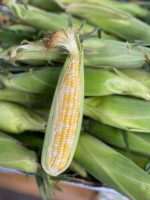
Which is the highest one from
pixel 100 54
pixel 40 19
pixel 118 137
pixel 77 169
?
pixel 40 19

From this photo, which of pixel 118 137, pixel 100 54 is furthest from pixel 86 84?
pixel 118 137

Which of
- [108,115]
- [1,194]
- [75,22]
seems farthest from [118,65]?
[1,194]

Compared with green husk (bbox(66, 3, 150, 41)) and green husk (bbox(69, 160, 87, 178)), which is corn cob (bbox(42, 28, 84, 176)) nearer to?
green husk (bbox(69, 160, 87, 178))

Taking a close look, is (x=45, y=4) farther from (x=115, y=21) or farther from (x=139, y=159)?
(x=139, y=159)

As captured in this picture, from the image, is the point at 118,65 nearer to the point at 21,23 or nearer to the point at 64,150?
the point at 64,150

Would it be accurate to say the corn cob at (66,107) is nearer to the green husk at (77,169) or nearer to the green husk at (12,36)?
the green husk at (77,169)
